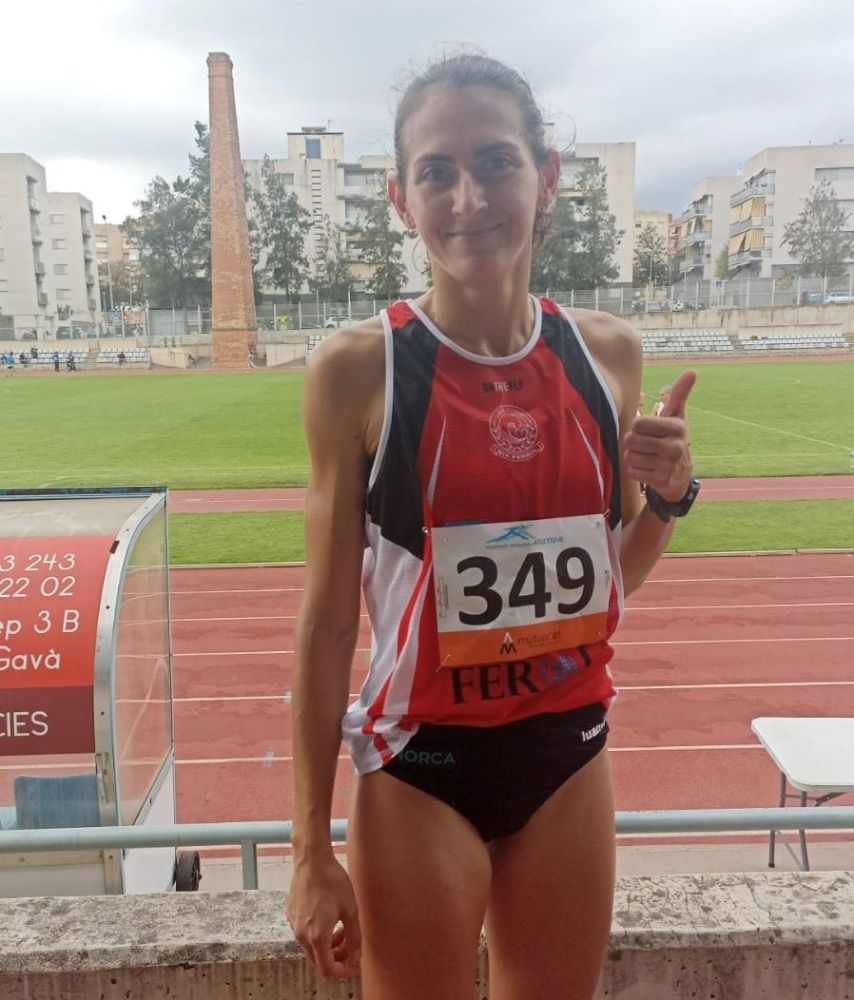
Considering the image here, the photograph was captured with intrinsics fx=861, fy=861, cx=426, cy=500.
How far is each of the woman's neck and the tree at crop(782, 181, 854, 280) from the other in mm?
63086

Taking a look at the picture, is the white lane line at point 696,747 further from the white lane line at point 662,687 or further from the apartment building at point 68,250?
the apartment building at point 68,250

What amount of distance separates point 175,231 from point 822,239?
4209cm

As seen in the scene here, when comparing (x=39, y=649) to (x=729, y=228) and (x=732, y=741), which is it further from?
(x=729, y=228)

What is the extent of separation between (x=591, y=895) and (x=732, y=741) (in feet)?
15.3

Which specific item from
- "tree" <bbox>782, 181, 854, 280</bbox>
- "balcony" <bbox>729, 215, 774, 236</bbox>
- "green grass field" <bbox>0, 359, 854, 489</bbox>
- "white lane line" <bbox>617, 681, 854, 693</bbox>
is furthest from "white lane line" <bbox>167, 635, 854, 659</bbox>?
"balcony" <bbox>729, 215, 774, 236</bbox>

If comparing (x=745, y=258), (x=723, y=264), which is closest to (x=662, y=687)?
(x=745, y=258)

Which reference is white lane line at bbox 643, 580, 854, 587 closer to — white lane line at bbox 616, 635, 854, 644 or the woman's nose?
white lane line at bbox 616, 635, 854, 644

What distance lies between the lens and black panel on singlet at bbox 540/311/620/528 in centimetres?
127

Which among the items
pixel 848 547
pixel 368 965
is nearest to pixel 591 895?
pixel 368 965

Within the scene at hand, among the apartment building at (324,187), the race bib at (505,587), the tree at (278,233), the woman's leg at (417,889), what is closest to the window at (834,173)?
the apartment building at (324,187)

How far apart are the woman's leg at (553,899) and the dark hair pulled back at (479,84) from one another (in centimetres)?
95

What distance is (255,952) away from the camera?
5.28 feet

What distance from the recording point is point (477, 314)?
49.9 inches

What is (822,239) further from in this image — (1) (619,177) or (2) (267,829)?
(2) (267,829)
